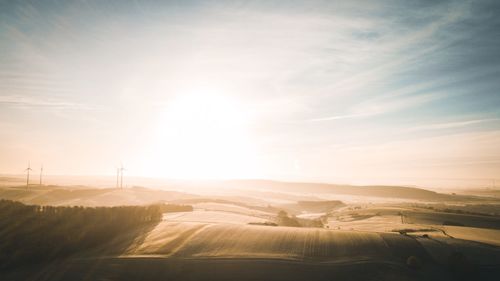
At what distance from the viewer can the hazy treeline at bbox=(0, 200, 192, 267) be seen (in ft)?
112

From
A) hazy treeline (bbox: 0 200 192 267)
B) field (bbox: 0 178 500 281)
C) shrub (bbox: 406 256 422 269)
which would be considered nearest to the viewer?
field (bbox: 0 178 500 281)

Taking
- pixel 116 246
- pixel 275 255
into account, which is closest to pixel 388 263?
pixel 275 255

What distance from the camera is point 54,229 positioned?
39094mm

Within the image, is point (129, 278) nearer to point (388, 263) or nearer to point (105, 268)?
point (105, 268)

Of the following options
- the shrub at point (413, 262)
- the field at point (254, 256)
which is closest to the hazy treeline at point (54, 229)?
the field at point (254, 256)

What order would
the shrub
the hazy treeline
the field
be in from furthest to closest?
1. the hazy treeline
2. the shrub
3. the field

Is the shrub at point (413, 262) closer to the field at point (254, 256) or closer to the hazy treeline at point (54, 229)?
the field at point (254, 256)

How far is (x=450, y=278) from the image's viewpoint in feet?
93.2

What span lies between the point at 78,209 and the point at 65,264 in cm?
1292

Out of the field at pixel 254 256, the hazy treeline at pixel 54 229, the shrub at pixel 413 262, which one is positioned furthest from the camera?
the hazy treeline at pixel 54 229

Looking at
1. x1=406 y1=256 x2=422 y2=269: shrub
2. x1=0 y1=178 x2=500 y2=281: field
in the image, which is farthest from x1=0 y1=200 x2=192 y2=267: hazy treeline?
x1=406 y1=256 x2=422 y2=269: shrub

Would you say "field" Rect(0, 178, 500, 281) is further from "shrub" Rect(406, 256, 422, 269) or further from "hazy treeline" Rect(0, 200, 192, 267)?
"hazy treeline" Rect(0, 200, 192, 267)

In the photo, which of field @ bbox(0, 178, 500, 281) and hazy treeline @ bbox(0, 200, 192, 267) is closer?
field @ bbox(0, 178, 500, 281)

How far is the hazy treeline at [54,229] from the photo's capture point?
112 feet
